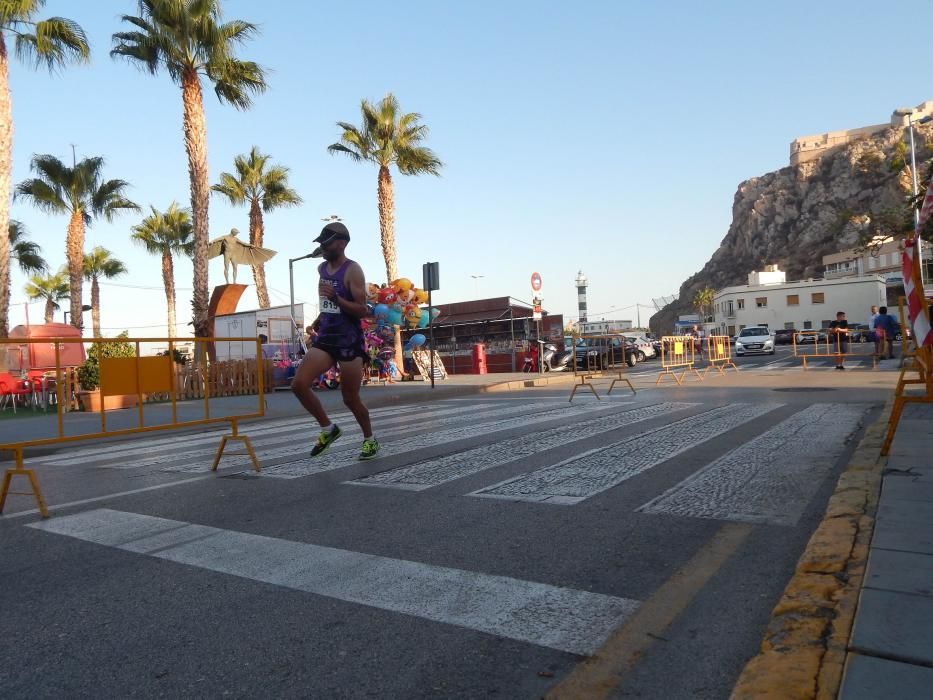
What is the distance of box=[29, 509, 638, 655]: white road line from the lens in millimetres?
2668

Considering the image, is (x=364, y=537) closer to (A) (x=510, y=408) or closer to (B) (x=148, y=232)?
(A) (x=510, y=408)

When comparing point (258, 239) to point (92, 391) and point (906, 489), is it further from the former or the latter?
point (906, 489)

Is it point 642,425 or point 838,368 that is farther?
point 838,368

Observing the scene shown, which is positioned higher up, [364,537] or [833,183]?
[833,183]

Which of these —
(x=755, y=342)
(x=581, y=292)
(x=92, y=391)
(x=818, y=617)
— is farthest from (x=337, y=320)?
(x=581, y=292)

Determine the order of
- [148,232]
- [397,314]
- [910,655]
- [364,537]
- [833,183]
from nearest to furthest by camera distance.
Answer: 1. [910,655]
2. [364,537]
3. [397,314]
4. [148,232]
5. [833,183]

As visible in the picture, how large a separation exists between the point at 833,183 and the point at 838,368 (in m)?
131

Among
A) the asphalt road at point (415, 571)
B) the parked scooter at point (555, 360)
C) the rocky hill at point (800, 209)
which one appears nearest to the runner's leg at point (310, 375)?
A: the asphalt road at point (415, 571)

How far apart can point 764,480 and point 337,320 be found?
12.0 feet

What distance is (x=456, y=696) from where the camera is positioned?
7.18 ft

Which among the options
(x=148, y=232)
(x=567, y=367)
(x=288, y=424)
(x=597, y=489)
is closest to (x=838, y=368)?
(x=567, y=367)

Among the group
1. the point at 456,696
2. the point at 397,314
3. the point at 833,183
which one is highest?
the point at 833,183

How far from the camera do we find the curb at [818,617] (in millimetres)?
2068

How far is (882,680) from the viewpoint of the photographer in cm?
198
